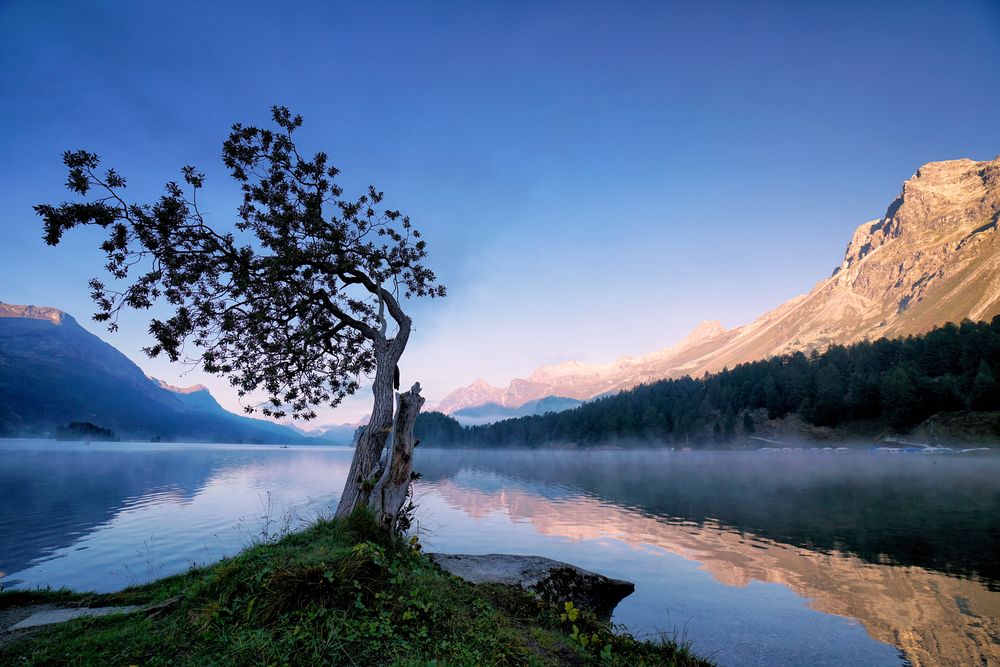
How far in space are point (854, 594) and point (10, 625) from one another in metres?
25.8

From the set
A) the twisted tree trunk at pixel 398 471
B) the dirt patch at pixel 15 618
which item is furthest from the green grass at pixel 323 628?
the twisted tree trunk at pixel 398 471

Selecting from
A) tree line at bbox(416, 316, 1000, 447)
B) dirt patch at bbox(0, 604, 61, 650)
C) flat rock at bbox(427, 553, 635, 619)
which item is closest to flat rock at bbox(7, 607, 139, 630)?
dirt patch at bbox(0, 604, 61, 650)

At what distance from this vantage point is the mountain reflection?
605 inches

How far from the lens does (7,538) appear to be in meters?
27.1

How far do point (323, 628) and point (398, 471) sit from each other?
617 centimetres

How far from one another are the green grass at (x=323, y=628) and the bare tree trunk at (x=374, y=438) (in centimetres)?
312

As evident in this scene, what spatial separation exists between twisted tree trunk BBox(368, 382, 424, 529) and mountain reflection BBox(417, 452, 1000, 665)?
14.8 meters

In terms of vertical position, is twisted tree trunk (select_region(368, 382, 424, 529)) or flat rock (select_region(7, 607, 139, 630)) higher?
twisted tree trunk (select_region(368, 382, 424, 529))

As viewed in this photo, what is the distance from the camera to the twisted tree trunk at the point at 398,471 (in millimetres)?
12359

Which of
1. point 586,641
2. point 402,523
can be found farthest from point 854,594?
point 402,523

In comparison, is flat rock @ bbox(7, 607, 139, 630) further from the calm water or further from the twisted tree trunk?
the calm water

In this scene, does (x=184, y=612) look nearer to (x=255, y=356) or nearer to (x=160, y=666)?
(x=160, y=666)

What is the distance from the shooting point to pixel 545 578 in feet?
45.2

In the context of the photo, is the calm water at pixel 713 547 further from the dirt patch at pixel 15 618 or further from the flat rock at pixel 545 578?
the dirt patch at pixel 15 618
